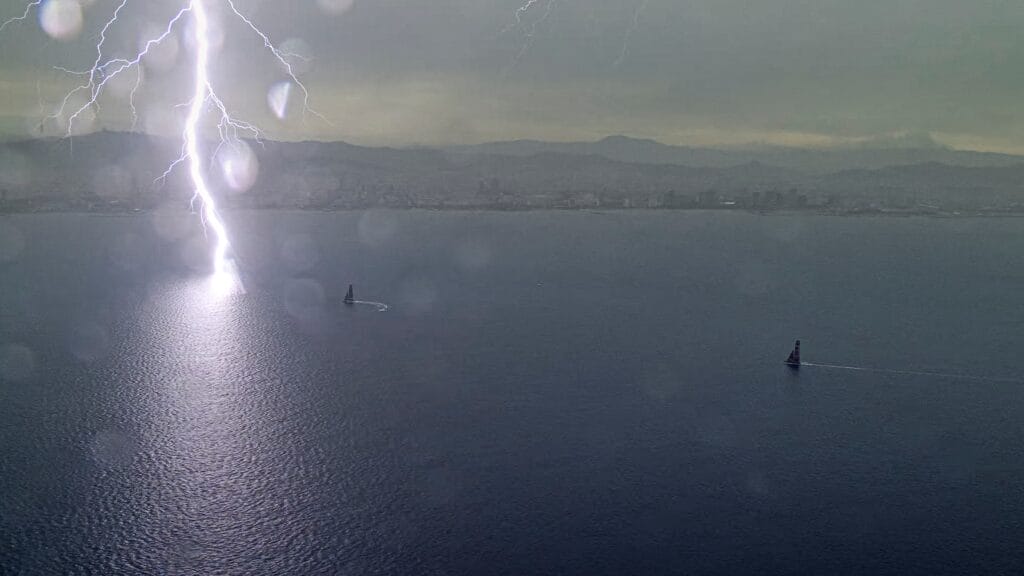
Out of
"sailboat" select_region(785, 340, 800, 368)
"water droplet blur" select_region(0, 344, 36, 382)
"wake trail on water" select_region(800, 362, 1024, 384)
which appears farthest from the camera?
"sailboat" select_region(785, 340, 800, 368)

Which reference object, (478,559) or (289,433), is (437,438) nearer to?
(289,433)

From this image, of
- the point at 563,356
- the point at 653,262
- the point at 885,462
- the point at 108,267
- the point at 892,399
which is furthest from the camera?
the point at 653,262

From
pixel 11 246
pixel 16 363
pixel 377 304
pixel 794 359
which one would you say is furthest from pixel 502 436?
pixel 11 246

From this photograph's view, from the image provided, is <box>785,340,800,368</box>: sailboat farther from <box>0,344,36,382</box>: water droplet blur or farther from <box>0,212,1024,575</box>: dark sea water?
<box>0,344,36,382</box>: water droplet blur

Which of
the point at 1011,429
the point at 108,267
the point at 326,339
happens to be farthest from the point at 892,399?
the point at 108,267

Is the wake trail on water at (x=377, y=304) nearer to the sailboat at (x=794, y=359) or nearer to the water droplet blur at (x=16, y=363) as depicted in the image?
Result: the water droplet blur at (x=16, y=363)

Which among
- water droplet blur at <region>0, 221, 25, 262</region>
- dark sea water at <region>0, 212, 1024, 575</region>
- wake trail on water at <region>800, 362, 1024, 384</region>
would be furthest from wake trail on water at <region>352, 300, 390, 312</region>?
water droplet blur at <region>0, 221, 25, 262</region>

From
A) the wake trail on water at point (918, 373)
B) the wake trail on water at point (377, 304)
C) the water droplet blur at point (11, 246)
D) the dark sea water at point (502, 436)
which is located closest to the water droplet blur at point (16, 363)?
the dark sea water at point (502, 436)

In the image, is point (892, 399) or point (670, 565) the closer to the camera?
point (670, 565)
